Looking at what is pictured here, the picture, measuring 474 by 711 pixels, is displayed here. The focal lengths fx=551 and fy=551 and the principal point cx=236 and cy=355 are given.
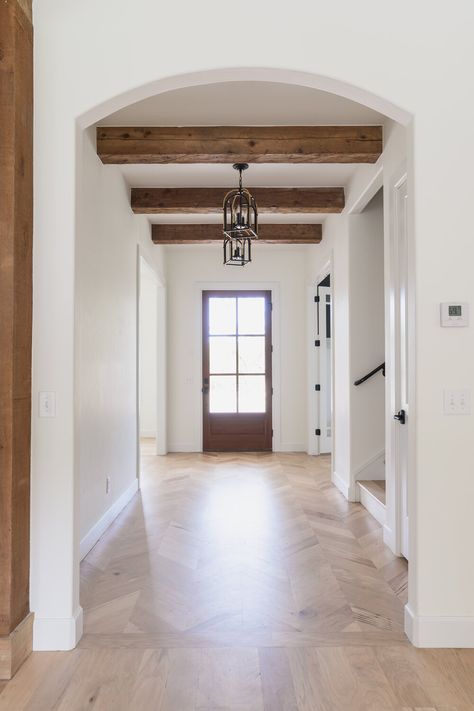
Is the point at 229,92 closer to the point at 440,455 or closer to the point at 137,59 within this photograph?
the point at 137,59

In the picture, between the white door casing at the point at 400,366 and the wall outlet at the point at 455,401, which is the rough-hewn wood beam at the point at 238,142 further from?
the wall outlet at the point at 455,401

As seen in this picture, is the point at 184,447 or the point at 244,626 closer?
the point at 244,626

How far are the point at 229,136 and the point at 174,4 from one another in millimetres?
1377

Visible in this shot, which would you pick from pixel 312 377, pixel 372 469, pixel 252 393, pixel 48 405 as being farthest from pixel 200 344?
pixel 48 405

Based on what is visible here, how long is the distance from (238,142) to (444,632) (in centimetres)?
301

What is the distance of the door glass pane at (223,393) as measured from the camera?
727 centimetres

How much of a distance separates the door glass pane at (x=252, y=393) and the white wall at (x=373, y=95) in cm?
504

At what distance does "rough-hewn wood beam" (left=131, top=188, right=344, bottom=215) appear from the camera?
16.1 feet

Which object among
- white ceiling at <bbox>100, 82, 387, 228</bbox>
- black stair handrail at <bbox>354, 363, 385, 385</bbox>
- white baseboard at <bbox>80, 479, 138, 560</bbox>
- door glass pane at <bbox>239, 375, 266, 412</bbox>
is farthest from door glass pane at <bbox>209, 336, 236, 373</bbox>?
white ceiling at <bbox>100, 82, 387, 228</bbox>

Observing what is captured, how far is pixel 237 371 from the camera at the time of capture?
23.9 feet

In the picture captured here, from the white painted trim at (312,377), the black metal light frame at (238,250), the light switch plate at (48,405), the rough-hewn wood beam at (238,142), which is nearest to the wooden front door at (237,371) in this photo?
the white painted trim at (312,377)

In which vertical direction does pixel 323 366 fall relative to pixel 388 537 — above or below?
above

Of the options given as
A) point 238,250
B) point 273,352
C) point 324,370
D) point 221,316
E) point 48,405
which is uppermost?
point 238,250

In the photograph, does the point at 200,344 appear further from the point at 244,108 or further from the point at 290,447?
the point at 244,108
